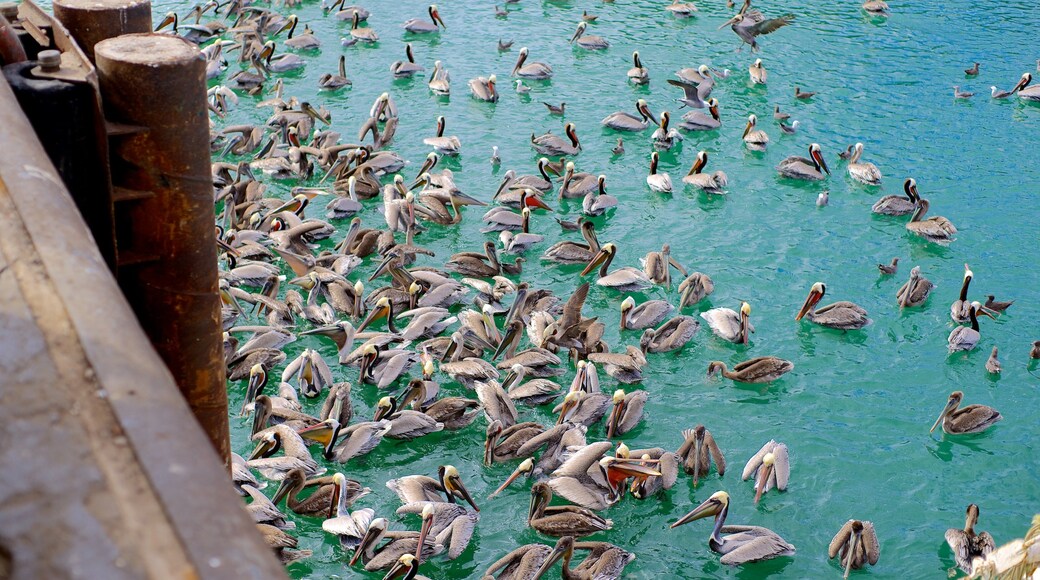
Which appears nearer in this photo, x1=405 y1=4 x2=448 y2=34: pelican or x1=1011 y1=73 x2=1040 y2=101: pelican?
x1=1011 y1=73 x2=1040 y2=101: pelican

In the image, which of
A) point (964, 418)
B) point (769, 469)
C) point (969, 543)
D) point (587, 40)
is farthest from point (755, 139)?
point (969, 543)

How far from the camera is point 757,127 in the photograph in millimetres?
14156

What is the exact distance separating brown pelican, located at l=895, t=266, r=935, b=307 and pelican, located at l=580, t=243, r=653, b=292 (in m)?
2.52

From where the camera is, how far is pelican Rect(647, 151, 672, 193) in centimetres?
1235

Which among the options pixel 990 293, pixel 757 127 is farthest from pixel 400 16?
pixel 990 293

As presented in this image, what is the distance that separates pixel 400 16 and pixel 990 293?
10.9m

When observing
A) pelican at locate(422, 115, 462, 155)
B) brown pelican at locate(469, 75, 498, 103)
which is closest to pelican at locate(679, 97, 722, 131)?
brown pelican at locate(469, 75, 498, 103)

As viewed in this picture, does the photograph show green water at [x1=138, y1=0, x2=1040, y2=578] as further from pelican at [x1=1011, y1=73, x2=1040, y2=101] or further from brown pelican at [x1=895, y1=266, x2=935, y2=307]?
pelican at [x1=1011, y1=73, x2=1040, y2=101]

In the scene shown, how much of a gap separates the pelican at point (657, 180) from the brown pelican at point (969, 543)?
6056 millimetres

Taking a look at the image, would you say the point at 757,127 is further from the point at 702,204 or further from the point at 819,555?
the point at 819,555

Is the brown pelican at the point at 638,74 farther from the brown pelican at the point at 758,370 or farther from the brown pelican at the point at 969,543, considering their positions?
the brown pelican at the point at 969,543

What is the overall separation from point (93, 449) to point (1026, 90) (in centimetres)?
1586

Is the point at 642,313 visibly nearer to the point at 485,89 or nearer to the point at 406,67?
the point at 485,89

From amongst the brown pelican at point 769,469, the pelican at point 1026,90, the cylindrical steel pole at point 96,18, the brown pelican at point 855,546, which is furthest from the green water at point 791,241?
the cylindrical steel pole at point 96,18
